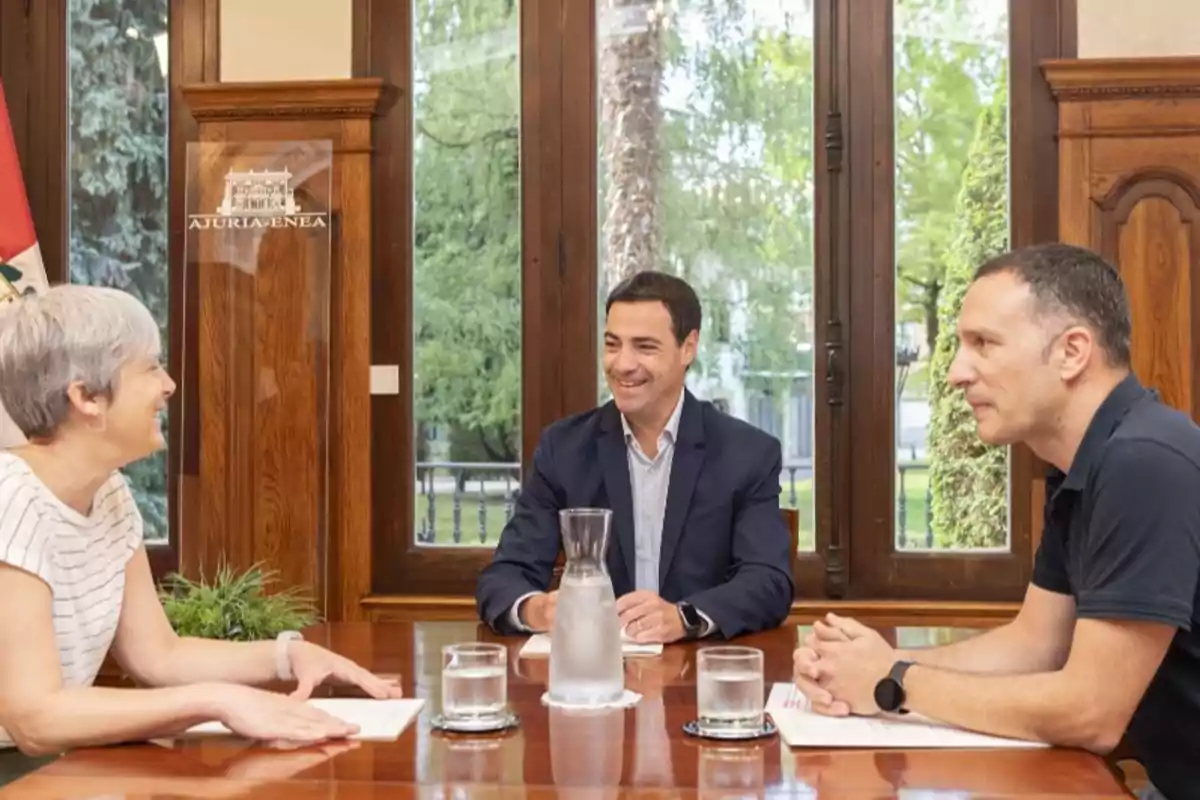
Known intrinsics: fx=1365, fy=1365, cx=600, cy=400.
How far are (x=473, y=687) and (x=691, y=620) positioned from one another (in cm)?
67

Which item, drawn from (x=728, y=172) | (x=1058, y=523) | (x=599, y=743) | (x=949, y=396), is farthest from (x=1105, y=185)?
(x=599, y=743)

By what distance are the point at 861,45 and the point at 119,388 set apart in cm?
272

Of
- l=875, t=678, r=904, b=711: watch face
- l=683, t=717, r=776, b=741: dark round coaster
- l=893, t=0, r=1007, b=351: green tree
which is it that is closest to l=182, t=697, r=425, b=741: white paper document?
l=683, t=717, r=776, b=741: dark round coaster

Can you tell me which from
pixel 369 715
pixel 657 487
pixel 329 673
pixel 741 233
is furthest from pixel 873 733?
pixel 741 233

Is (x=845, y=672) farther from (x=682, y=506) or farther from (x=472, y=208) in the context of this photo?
(x=472, y=208)

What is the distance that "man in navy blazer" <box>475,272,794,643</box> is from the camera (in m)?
2.52

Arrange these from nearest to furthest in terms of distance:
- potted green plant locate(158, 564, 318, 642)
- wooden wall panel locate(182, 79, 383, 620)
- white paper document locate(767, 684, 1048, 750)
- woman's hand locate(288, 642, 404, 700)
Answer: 1. white paper document locate(767, 684, 1048, 750)
2. woman's hand locate(288, 642, 404, 700)
3. potted green plant locate(158, 564, 318, 642)
4. wooden wall panel locate(182, 79, 383, 620)

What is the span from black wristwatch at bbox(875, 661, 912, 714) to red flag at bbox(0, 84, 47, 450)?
9.61 ft

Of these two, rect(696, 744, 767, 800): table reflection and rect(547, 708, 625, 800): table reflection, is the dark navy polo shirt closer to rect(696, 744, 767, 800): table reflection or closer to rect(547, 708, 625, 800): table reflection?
rect(696, 744, 767, 800): table reflection

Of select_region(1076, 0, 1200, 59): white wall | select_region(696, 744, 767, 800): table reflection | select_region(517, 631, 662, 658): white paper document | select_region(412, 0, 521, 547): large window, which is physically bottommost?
select_region(696, 744, 767, 800): table reflection

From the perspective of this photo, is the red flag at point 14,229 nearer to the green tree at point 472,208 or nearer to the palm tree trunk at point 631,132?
the green tree at point 472,208

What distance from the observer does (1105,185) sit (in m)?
3.74

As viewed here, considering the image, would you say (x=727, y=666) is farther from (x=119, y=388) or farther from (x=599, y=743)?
(x=119, y=388)

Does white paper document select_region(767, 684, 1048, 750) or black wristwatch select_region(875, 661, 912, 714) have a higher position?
black wristwatch select_region(875, 661, 912, 714)
